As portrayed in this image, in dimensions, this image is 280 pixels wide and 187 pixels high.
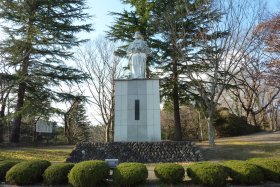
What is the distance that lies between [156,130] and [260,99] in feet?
91.6

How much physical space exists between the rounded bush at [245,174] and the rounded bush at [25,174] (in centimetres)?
642

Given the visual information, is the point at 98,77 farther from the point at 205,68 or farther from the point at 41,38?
the point at 205,68

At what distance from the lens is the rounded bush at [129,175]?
10000mm

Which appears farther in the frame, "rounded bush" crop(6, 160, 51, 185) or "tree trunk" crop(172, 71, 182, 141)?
"tree trunk" crop(172, 71, 182, 141)

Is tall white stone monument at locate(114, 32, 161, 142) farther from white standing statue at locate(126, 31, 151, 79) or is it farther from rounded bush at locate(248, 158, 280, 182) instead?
rounded bush at locate(248, 158, 280, 182)

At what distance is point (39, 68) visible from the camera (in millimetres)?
25469

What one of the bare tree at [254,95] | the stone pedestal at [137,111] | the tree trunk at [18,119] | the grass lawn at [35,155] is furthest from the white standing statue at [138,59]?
the bare tree at [254,95]

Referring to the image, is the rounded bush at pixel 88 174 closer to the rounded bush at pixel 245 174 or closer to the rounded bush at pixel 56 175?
the rounded bush at pixel 56 175

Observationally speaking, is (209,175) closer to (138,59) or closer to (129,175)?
(129,175)

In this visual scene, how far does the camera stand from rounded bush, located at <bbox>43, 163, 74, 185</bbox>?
413 inches

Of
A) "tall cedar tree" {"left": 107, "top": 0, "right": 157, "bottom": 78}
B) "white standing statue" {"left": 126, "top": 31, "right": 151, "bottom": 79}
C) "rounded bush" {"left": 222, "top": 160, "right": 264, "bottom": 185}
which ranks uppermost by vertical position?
"tall cedar tree" {"left": 107, "top": 0, "right": 157, "bottom": 78}

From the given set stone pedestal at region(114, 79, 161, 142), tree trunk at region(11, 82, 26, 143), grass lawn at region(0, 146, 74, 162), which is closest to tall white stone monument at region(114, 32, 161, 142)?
stone pedestal at region(114, 79, 161, 142)

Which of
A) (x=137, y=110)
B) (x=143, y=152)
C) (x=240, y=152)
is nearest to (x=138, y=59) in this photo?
(x=137, y=110)

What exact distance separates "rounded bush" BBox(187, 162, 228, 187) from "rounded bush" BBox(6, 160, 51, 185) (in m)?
5.16
